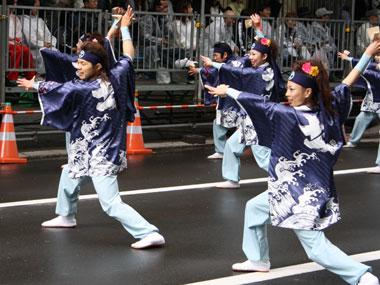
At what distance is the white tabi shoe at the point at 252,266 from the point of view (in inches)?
252

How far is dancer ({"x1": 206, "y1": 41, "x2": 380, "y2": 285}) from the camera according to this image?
584 centimetres

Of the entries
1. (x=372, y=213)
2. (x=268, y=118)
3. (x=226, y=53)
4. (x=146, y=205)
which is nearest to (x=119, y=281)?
(x=268, y=118)

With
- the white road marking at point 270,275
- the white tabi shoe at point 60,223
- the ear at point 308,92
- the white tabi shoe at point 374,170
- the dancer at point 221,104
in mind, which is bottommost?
the white tabi shoe at point 374,170

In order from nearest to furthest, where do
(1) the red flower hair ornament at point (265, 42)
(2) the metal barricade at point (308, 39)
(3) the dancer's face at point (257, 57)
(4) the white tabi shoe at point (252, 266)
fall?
(4) the white tabi shoe at point (252, 266) → (1) the red flower hair ornament at point (265, 42) → (3) the dancer's face at point (257, 57) → (2) the metal barricade at point (308, 39)

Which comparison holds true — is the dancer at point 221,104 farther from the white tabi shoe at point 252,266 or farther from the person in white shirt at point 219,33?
the white tabi shoe at point 252,266

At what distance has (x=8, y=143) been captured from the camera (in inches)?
443

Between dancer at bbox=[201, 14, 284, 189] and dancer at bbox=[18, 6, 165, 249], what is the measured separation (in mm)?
2742

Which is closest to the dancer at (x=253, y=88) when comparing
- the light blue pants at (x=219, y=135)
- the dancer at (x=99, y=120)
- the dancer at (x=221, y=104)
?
the dancer at (x=221, y=104)

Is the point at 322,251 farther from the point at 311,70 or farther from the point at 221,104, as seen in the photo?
the point at 221,104

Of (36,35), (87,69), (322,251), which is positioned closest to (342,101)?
(322,251)

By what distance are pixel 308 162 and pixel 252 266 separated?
1009mm

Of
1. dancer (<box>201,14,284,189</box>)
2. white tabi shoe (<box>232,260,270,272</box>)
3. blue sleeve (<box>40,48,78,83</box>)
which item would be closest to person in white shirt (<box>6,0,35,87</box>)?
blue sleeve (<box>40,48,78,83</box>)

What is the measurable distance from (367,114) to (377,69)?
33.7 inches

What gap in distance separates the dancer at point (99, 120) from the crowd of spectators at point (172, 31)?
5133 mm
